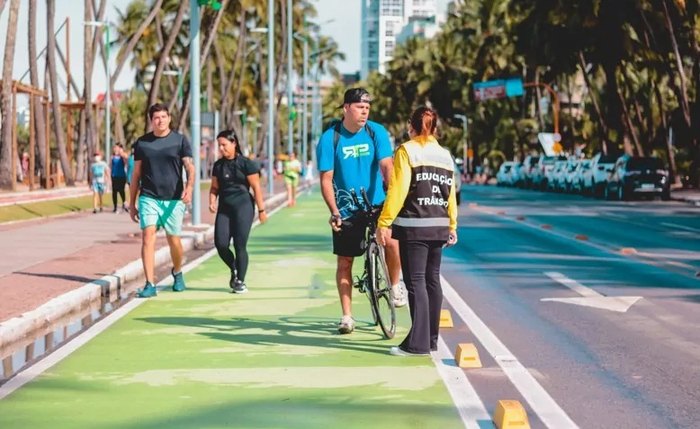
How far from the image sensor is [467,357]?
9367mm

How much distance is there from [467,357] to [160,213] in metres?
5.57

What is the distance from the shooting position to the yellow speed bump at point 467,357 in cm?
930

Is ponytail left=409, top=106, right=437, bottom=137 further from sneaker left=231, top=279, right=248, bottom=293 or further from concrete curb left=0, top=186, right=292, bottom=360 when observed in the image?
sneaker left=231, top=279, right=248, bottom=293

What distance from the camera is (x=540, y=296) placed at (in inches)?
558

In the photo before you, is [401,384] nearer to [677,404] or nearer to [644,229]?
[677,404]

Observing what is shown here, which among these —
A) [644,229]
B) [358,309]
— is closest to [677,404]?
[358,309]

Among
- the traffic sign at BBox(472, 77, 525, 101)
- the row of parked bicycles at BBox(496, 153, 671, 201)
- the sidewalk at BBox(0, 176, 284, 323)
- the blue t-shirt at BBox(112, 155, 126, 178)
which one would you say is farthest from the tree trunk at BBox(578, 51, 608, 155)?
the sidewalk at BBox(0, 176, 284, 323)

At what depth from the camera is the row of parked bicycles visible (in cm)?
4609

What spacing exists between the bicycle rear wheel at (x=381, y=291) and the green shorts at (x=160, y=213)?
150 inches

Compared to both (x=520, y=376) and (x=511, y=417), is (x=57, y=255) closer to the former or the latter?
(x=520, y=376)

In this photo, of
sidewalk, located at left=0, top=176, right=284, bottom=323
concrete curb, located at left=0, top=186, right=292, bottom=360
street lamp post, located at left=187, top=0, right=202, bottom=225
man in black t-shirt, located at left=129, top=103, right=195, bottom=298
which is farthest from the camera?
street lamp post, located at left=187, top=0, right=202, bottom=225

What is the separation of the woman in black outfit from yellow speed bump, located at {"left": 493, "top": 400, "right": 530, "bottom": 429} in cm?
785

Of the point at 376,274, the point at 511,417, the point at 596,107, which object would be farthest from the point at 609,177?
the point at 511,417

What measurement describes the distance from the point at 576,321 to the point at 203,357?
3.81m
